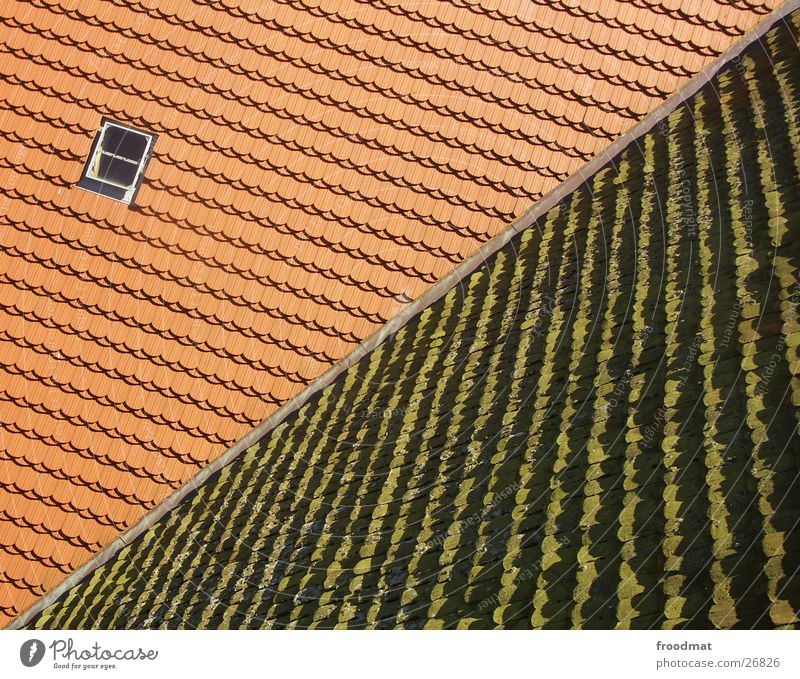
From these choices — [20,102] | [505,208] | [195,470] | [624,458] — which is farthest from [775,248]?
[20,102]

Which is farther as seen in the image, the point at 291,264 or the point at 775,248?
the point at 291,264

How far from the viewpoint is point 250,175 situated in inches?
359

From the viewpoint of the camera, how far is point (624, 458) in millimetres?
5293

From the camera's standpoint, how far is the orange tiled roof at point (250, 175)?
8.69 metres

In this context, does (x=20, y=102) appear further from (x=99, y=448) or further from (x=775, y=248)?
(x=775, y=248)

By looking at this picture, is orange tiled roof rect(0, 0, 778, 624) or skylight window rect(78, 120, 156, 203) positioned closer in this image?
→ orange tiled roof rect(0, 0, 778, 624)

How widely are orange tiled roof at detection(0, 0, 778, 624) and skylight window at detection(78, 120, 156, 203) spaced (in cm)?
10

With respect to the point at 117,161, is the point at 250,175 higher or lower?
higher

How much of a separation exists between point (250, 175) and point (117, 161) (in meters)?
1.20

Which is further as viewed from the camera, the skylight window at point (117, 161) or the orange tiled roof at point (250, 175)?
the skylight window at point (117, 161)

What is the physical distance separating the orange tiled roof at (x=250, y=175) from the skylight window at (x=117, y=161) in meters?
0.10

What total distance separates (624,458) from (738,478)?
74cm

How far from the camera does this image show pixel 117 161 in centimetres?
913

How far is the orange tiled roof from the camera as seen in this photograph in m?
8.69
